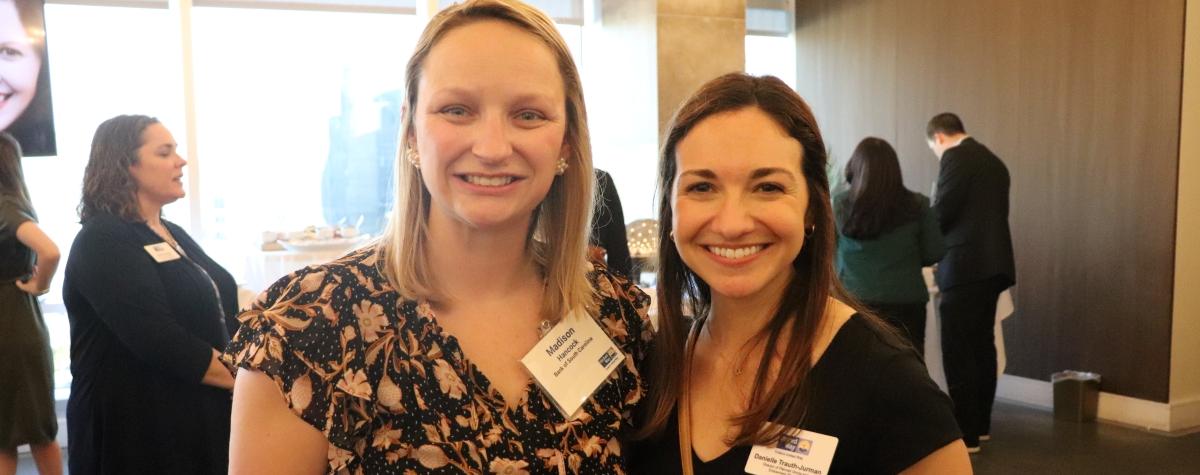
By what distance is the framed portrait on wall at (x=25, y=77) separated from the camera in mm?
5398

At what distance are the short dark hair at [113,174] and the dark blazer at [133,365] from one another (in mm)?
46

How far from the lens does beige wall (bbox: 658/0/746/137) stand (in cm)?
613

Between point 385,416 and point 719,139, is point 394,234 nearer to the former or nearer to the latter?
point 385,416

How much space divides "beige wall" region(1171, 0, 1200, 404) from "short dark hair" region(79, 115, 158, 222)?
497 cm

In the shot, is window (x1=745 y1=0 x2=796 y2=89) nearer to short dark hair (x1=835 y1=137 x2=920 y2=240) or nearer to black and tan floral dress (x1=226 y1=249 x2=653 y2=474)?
short dark hair (x1=835 y1=137 x2=920 y2=240)

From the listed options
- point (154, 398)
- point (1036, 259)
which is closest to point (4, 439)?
point (154, 398)

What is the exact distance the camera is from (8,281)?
12.1 ft

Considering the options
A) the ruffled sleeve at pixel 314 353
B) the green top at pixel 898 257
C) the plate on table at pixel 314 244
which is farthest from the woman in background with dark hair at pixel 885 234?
the ruffled sleeve at pixel 314 353

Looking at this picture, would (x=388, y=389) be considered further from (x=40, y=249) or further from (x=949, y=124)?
(x=949, y=124)

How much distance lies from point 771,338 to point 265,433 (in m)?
0.71

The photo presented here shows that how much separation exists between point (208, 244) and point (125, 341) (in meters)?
3.45

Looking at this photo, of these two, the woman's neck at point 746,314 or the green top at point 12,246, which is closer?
the woman's neck at point 746,314

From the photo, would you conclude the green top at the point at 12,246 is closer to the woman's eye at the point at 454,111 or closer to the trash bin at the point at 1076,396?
the woman's eye at the point at 454,111

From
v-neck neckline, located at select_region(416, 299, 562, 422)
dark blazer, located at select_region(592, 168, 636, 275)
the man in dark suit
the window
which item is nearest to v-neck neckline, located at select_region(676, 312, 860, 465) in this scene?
v-neck neckline, located at select_region(416, 299, 562, 422)
